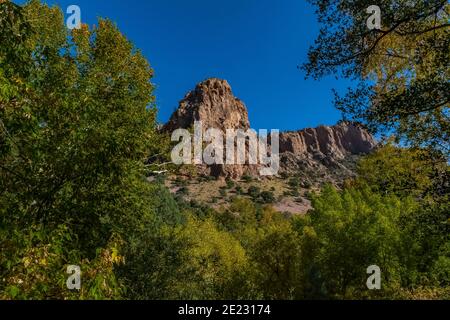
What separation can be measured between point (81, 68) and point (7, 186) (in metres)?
10.2

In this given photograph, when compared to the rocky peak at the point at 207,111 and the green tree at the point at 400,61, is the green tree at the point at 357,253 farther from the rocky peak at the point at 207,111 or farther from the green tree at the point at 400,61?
the rocky peak at the point at 207,111

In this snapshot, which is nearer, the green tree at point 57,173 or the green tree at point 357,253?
the green tree at point 57,173

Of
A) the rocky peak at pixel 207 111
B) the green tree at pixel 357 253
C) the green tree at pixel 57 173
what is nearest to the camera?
the green tree at pixel 57 173

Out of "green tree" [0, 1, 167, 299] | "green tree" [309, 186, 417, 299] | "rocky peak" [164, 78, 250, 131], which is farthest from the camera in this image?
"rocky peak" [164, 78, 250, 131]

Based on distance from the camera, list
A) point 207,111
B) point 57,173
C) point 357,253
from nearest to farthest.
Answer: point 57,173
point 357,253
point 207,111

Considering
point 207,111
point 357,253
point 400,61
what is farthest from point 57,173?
point 207,111

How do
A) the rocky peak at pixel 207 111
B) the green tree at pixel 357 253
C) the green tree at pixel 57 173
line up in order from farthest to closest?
the rocky peak at pixel 207 111, the green tree at pixel 357 253, the green tree at pixel 57 173

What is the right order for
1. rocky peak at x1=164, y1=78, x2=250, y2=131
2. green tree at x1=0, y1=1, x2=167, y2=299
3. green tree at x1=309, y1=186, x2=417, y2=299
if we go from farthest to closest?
1. rocky peak at x1=164, y1=78, x2=250, y2=131
2. green tree at x1=309, y1=186, x2=417, y2=299
3. green tree at x1=0, y1=1, x2=167, y2=299

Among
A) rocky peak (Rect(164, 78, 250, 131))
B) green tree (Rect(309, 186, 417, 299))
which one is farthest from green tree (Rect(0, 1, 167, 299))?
rocky peak (Rect(164, 78, 250, 131))

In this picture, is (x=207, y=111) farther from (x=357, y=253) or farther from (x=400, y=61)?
(x=400, y=61)

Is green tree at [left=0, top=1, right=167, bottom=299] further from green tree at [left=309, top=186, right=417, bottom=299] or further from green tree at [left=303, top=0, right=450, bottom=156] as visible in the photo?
green tree at [left=309, top=186, right=417, bottom=299]

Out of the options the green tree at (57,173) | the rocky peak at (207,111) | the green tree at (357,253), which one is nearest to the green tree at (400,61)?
the green tree at (57,173)

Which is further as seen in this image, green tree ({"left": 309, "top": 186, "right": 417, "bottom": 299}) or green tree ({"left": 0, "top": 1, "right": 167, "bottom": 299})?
green tree ({"left": 309, "top": 186, "right": 417, "bottom": 299})
